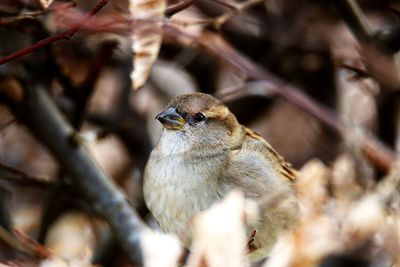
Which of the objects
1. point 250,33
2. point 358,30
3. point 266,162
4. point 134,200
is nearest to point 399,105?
point 358,30

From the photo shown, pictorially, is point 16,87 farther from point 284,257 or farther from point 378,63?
point 284,257

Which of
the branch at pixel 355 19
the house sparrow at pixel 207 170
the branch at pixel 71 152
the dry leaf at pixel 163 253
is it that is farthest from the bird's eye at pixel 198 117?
the dry leaf at pixel 163 253

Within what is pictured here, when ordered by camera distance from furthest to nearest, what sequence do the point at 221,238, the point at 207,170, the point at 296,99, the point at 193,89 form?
the point at 193,89
the point at 296,99
the point at 207,170
the point at 221,238

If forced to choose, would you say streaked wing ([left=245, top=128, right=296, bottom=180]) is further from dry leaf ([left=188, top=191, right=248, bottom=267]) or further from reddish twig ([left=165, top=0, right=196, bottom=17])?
dry leaf ([left=188, top=191, right=248, bottom=267])

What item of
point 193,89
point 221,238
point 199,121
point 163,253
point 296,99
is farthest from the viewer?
point 193,89

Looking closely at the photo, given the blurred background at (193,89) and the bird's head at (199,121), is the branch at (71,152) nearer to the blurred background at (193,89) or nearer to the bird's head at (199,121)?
the blurred background at (193,89)

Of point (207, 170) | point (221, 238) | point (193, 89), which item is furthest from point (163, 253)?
point (193, 89)

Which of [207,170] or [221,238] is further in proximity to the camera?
[207,170]

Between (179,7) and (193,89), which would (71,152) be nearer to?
(179,7)
